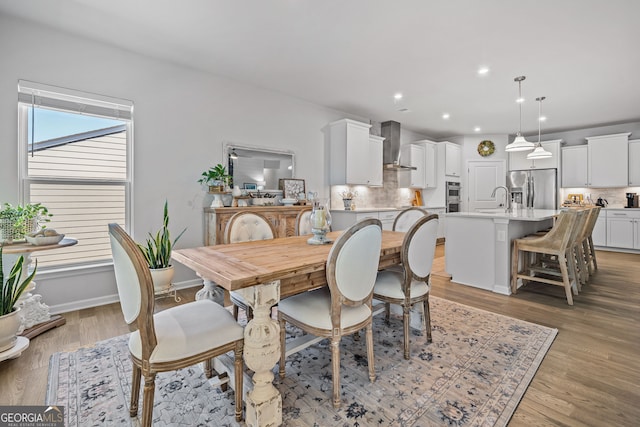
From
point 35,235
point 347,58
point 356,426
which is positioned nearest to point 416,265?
point 356,426

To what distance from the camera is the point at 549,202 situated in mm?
6949

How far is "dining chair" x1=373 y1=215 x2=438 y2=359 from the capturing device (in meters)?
2.04

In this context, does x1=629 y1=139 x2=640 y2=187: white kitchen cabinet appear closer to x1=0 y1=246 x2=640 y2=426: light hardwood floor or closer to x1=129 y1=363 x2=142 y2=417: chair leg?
x1=0 y1=246 x2=640 y2=426: light hardwood floor

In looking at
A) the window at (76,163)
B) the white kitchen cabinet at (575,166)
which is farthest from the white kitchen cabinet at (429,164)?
the window at (76,163)

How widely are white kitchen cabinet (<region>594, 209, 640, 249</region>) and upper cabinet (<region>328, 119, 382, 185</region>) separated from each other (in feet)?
17.3

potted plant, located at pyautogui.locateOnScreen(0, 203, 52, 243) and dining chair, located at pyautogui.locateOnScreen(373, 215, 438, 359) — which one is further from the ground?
potted plant, located at pyautogui.locateOnScreen(0, 203, 52, 243)

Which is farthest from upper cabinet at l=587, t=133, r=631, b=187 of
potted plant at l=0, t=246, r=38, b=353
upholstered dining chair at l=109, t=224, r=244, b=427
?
potted plant at l=0, t=246, r=38, b=353

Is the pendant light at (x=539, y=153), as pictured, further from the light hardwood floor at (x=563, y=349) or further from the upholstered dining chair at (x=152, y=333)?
the upholstered dining chair at (x=152, y=333)

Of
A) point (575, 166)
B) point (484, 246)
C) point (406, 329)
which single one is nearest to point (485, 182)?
point (575, 166)

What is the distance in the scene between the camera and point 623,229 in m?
6.02

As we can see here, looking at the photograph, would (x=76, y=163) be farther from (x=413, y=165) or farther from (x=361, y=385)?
(x=413, y=165)

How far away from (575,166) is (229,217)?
7699mm

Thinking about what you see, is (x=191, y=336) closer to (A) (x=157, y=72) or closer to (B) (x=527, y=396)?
(B) (x=527, y=396)

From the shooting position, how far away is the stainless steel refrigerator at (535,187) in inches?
272
